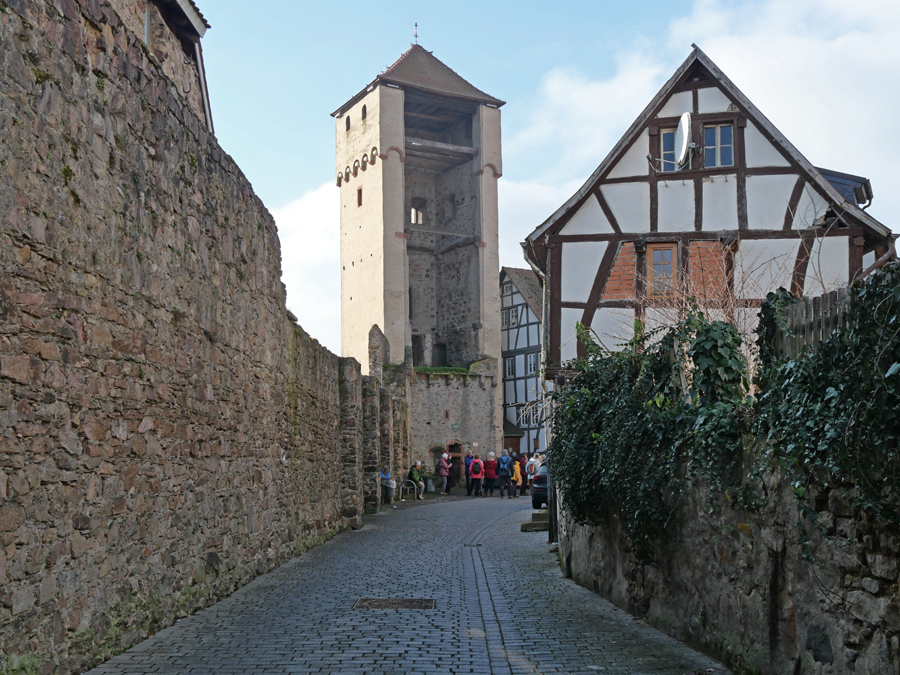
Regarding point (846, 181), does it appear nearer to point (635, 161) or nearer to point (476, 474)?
point (635, 161)

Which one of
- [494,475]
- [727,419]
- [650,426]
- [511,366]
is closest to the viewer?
[727,419]

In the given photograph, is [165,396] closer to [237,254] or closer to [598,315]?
[237,254]

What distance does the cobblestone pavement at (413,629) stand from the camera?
608 cm

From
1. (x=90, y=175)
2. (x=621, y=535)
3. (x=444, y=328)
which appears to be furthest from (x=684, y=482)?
(x=444, y=328)

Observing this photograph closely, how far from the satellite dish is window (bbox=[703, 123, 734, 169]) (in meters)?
0.43

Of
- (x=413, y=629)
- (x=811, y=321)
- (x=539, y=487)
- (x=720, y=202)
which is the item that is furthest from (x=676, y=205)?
(x=811, y=321)

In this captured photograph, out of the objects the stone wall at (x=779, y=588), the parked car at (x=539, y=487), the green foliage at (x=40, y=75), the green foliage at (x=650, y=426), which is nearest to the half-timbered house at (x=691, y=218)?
the parked car at (x=539, y=487)

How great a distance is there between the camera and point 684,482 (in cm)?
718

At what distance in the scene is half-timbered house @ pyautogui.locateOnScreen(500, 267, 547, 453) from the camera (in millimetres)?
46875

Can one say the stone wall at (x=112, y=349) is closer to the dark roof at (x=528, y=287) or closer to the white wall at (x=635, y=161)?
the white wall at (x=635, y=161)

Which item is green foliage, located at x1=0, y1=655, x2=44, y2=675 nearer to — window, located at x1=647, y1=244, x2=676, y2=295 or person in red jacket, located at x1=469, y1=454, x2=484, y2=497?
window, located at x1=647, y1=244, x2=676, y2=295

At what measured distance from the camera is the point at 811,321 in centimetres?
532

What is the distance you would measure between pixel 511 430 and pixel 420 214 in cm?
1238

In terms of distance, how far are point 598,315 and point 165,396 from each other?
34.0 ft
